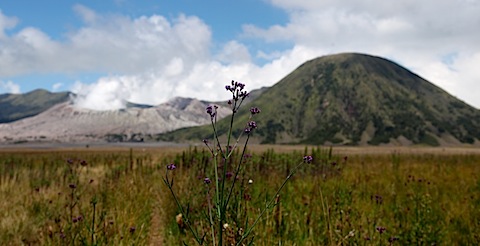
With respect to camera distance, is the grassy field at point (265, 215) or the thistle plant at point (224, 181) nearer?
the thistle plant at point (224, 181)

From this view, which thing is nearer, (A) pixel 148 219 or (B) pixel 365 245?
(B) pixel 365 245

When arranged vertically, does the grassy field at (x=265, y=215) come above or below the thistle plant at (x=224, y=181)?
below

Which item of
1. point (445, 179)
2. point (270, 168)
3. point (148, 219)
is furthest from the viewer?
point (270, 168)

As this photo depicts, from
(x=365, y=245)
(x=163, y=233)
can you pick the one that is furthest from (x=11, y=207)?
(x=365, y=245)

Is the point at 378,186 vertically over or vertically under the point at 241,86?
under

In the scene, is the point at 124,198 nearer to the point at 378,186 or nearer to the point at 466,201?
the point at 378,186

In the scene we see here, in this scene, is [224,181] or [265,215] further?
[265,215]

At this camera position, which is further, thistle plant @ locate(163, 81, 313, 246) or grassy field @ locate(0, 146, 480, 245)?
grassy field @ locate(0, 146, 480, 245)

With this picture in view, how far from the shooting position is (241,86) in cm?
255

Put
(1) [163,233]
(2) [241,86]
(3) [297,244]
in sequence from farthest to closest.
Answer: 1. (1) [163,233]
2. (3) [297,244]
3. (2) [241,86]

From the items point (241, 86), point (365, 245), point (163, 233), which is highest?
point (241, 86)

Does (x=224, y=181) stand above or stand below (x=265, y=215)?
above

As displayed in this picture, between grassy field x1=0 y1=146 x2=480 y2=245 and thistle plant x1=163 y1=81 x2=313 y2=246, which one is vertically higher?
thistle plant x1=163 y1=81 x2=313 y2=246

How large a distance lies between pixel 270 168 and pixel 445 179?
5140 millimetres
